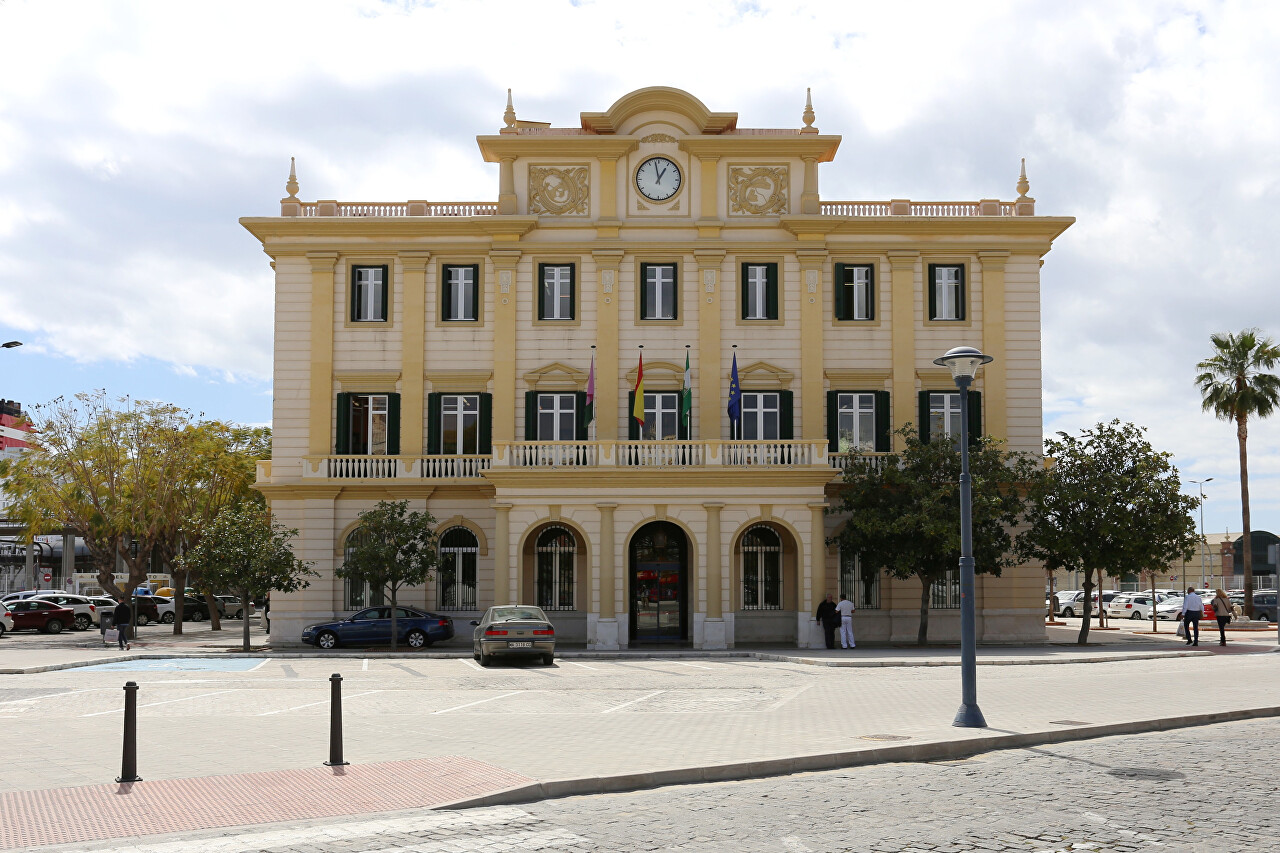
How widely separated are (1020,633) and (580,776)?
3021 cm

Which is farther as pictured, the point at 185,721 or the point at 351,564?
the point at 351,564

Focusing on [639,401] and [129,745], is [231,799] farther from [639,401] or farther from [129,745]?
[639,401]

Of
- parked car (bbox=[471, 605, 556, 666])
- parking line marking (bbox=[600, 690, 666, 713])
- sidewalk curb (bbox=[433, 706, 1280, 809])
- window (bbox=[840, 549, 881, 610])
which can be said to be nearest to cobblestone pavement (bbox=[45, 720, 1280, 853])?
sidewalk curb (bbox=[433, 706, 1280, 809])

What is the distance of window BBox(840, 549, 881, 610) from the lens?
128ft

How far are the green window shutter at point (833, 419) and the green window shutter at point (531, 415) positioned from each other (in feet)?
31.5

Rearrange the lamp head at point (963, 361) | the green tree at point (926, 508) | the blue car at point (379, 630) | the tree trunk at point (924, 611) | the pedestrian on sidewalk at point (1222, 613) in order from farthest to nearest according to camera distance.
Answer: the tree trunk at point (924, 611), the blue car at point (379, 630), the pedestrian on sidewalk at point (1222, 613), the green tree at point (926, 508), the lamp head at point (963, 361)

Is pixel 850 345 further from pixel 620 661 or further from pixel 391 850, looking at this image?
pixel 391 850

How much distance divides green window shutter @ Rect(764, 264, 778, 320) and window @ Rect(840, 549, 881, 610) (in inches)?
335

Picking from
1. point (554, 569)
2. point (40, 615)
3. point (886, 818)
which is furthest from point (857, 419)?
point (40, 615)

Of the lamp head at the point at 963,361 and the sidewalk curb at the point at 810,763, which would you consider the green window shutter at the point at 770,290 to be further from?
the sidewalk curb at the point at 810,763

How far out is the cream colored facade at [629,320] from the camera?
128 ft

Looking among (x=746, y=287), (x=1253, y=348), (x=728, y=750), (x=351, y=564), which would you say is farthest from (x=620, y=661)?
(x=1253, y=348)

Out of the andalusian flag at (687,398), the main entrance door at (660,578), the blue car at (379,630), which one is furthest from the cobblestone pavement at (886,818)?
the main entrance door at (660,578)

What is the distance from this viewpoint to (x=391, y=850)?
9367mm
